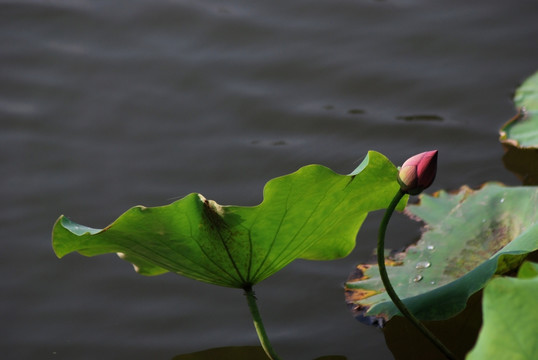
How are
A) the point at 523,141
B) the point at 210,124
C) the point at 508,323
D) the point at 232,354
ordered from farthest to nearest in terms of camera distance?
1. the point at 210,124
2. the point at 523,141
3. the point at 232,354
4. the point at 508,323

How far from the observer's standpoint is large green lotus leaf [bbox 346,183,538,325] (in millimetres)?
1158

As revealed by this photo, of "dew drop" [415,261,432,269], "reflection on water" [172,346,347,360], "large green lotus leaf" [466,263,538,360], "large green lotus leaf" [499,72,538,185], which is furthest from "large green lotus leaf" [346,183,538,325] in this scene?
"large green lotus leaf" [466,263,538,360]

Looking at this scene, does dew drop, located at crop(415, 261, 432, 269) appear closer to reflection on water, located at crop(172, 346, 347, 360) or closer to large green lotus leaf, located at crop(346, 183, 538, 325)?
large green lotus leaf, located at crop(346, 183, 538, 325)

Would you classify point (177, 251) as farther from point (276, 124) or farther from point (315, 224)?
point (276, 124)

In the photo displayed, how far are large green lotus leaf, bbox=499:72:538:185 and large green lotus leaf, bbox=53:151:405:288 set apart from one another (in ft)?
2.28

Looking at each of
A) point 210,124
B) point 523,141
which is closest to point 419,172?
point 523,141

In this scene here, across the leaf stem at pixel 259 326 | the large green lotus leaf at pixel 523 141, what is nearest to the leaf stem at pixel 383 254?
the leaf stem at pixel 259 326

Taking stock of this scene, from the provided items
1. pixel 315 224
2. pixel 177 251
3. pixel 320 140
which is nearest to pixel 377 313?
pixel 315 224

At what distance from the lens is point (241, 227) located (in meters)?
1.02

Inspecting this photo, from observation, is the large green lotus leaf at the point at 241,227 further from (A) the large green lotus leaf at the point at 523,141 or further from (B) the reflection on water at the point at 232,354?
(A) the large green lotus leaf at the point at 523,141

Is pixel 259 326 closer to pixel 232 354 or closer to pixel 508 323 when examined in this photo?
pixel 232 354

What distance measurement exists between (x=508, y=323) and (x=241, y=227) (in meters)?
0.43

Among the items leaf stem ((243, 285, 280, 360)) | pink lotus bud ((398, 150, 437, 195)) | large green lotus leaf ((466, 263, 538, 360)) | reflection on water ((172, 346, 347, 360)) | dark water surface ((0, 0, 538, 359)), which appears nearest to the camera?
large green lotus leaf ((466, 263, 538, 360))

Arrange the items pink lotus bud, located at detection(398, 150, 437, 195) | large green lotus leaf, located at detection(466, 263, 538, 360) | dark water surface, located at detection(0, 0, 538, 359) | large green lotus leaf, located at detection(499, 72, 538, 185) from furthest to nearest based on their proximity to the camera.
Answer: large green lotus leaf, located at detection(499, 72, 538, 185)
dark water surface, located at detection(0, 0, 538, 359)
pink lotus bud, located at detection(398, 150, 437, 195)
large green lotus leaf, located at detection(466, 263, 538, 360)
